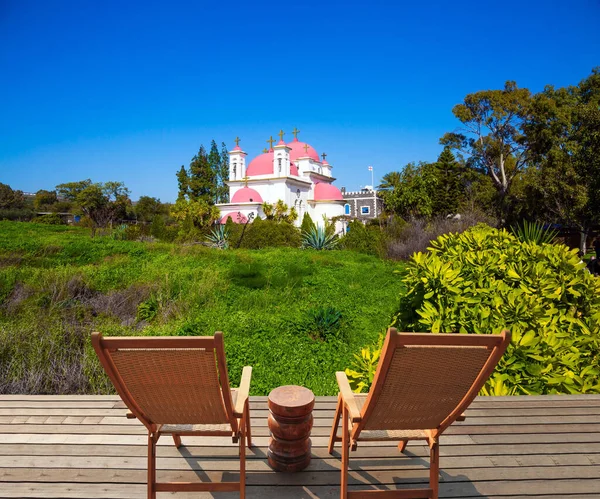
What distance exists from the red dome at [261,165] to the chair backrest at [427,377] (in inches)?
1398

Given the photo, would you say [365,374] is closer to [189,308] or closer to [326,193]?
[189,308]

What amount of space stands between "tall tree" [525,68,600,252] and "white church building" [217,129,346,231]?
16590mm

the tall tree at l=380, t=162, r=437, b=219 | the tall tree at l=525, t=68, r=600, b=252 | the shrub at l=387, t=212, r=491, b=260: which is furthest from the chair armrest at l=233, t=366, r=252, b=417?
the tall tree at l=380, t=162, r=437, b=219

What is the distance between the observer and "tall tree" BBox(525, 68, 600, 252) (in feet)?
63.7

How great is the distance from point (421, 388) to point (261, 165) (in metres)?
36.4

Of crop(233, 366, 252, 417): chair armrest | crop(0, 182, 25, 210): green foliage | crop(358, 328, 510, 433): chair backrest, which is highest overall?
crop(0, 182, 25, 210): green foliage

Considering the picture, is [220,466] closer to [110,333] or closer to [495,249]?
[495,249]

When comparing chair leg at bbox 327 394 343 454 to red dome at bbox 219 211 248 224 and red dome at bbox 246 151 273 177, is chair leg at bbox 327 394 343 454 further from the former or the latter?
red dome at bbox 246 151 273 177

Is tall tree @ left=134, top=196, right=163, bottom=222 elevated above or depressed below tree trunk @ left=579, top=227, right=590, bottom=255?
above

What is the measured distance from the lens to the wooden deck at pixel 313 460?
2295 mm

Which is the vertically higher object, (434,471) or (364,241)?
(364,241)

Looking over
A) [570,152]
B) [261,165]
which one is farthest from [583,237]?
[261,165]

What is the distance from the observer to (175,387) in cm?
202

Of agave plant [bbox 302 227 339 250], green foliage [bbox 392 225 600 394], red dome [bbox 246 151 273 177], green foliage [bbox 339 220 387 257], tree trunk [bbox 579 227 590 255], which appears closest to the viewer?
green foliage [bbox 392 225 600 394]
